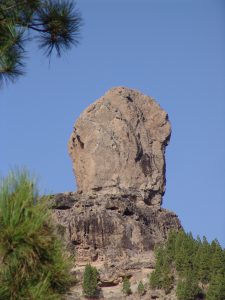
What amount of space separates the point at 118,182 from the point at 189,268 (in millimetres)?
22870

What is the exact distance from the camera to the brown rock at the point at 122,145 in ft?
270

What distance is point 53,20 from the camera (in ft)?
28.9

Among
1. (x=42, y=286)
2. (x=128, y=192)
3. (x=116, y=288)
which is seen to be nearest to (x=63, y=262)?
(x=42, y=286)

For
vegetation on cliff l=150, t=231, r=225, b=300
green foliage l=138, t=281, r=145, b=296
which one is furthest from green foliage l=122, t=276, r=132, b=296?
vegetation on cliff l=150, t=231, r=225, b=300

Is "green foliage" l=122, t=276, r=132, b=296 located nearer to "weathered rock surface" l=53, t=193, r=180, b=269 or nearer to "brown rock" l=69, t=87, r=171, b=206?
"weathered rock surface" l=53, t=193, r=180, b=269

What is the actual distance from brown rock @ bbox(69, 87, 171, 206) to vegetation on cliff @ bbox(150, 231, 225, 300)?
17139 millimetres

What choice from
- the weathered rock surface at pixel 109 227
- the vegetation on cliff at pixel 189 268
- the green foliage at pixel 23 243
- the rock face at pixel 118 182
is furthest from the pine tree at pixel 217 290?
the green foliage at pixel 23 243

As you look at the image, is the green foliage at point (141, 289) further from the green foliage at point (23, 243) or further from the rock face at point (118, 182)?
the green foliage at point (23, 243)

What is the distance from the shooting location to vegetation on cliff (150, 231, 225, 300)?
57406 mm

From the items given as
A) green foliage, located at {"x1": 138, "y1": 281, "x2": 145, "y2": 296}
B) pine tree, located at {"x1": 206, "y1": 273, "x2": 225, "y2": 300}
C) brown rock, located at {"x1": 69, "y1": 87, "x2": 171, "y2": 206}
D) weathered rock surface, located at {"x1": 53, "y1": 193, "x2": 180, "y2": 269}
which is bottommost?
A: pine tree, located at {"x1": 206, "y1": 273, "x2": 225, "y2": 300}

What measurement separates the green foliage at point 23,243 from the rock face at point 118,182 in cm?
6139

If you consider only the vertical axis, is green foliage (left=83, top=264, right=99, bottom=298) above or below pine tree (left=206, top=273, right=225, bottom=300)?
above

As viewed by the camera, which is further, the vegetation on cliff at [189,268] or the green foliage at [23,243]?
the vegetation on cliff at [189,268]

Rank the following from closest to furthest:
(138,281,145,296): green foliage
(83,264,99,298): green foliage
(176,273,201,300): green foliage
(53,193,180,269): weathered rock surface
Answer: (176,273,201,300): green foliage < (138,281,145,296): green foliage < (83,264,99,298): green foliage < (53,193,180,269): weathered rock surface
